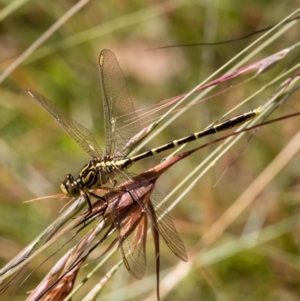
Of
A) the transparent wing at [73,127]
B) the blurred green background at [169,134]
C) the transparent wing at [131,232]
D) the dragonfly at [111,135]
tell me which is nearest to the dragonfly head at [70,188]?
the dragonfly at [111,135]

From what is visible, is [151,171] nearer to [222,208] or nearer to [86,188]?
[86,188]

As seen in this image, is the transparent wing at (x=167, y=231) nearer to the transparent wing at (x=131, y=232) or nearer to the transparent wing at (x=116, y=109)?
the transparent wing at (x=131, y=232)

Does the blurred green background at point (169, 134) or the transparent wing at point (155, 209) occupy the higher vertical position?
the blurred green background at point (169, 134)

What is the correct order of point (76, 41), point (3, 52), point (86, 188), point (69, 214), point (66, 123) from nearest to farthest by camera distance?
point (69, 214) < point (86, 188) < point (66, 123) < point (76, 41) < point (3, 52)

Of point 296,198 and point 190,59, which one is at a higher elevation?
point 190,59

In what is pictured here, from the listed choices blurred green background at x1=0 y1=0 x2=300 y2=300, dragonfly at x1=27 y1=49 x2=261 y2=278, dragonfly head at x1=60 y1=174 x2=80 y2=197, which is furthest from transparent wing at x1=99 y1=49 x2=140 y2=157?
blurred green background at x1=0 y1=0 x2=300 y2=300

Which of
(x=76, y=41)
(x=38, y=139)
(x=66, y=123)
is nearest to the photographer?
(x=66, y=123)

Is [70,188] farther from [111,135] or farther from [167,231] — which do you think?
[167,231]

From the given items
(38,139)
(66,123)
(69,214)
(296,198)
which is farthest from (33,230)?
(69,214)
